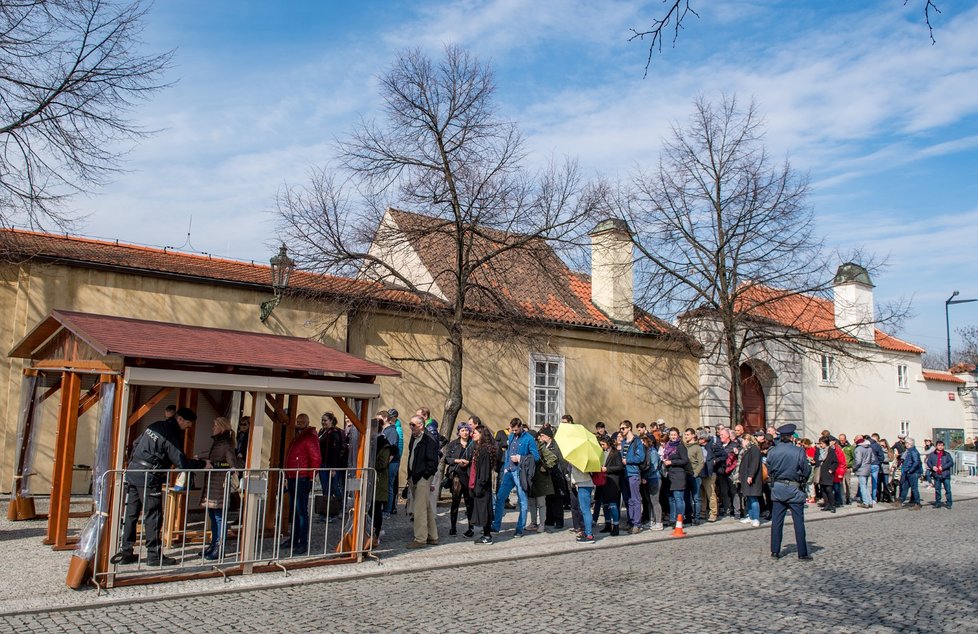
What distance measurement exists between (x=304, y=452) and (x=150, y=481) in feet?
6.97

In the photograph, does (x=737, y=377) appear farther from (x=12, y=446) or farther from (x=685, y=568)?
(x=12, y=446)

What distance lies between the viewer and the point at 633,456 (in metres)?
13.2

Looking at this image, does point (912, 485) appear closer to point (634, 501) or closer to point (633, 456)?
point (634, 501)

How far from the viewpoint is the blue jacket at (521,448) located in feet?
41.1

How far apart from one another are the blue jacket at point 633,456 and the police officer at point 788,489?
2871 millimetres

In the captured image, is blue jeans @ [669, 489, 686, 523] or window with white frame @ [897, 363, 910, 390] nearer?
blue jeans @ [669, 489, 686, 523]

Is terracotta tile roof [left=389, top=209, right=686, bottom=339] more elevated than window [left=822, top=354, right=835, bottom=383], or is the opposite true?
terracotta tile roof [left=389, top=209, right=686, bottom=339]

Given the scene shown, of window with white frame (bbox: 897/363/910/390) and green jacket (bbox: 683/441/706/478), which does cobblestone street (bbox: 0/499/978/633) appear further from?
window with white frame (bbox: 897/363/910/390)

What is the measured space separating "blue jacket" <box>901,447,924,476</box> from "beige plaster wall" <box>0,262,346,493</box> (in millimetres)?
13719

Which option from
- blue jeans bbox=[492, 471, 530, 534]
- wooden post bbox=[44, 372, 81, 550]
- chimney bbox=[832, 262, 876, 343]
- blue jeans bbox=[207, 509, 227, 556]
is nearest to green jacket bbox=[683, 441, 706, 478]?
blue jeans bbox=[492, 471, 530, 534]

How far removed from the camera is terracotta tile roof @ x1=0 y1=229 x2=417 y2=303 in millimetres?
14789

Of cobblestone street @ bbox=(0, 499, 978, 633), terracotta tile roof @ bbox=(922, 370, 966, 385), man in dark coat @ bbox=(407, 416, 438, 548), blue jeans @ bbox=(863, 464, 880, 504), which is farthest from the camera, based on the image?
terracotta tile roof @ bbox=(922, 370, 966, 385)

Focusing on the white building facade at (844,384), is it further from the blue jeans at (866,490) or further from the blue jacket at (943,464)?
the blue jeans at (866,490)

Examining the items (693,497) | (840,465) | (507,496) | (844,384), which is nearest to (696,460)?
(693,497)
